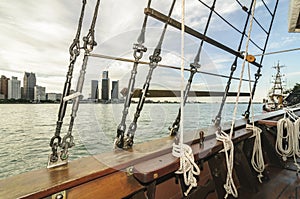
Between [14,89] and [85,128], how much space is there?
0.81m

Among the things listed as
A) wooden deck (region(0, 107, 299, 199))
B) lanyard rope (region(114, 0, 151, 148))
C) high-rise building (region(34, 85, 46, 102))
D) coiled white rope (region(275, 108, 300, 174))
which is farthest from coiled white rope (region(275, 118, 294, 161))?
high-rise building (region(34, 85, 46, 102))

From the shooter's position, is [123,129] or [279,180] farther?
[279,180]

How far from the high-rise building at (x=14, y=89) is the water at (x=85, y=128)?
0.50 meters

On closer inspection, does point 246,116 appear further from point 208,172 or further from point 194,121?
point 208,172

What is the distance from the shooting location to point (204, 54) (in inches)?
53.9

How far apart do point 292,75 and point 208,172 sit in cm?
1157

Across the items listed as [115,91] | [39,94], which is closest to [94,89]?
[115,91]

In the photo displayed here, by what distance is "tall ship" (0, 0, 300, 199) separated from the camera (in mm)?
648

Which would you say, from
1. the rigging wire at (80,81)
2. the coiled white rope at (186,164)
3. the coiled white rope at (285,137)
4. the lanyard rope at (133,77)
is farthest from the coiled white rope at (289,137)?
the rigging wire at (80,81)

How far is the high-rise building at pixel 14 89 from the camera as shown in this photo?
139cm

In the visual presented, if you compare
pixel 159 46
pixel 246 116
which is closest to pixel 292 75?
pixel 246 116

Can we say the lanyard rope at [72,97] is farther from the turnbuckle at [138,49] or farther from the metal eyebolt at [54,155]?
the turnbuckle at [138,49]

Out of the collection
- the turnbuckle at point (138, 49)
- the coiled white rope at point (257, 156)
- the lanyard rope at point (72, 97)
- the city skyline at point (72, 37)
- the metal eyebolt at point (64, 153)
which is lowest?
the coiled white rope at point (257, 156)

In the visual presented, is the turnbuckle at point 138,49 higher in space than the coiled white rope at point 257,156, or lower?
higher
